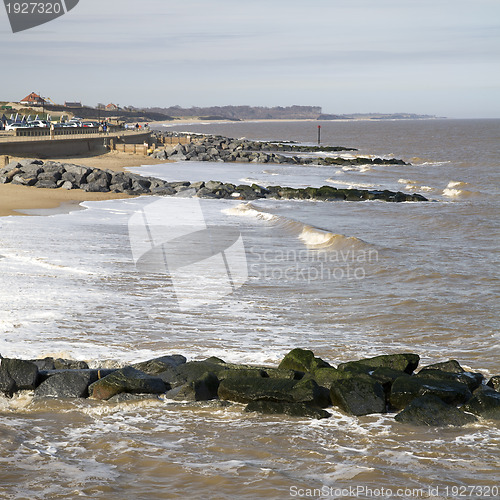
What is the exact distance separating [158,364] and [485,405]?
134 inches

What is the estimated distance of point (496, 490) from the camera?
17.0ft

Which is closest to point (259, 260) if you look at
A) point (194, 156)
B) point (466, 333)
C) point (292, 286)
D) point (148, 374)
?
point (292, 286)

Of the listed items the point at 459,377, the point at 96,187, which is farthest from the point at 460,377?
the point at 96,187

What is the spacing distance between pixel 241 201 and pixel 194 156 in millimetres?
24357

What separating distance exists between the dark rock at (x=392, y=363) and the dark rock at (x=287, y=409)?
3.31 feet

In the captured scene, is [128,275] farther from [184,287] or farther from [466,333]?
[466,333]

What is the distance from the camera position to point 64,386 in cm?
712

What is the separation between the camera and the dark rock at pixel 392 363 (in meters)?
7.65

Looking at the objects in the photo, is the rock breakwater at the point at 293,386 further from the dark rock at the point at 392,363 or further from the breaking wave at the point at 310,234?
the breaking wave at the point at 310,234

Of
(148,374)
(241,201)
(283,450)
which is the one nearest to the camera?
(283,450)

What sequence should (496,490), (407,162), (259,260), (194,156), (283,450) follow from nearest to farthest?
1. (496,490)
2. (283,450)
3. (259,260)
4. (194,156)
5. (407,162)

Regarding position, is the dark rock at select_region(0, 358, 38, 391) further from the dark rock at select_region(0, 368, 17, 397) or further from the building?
the building

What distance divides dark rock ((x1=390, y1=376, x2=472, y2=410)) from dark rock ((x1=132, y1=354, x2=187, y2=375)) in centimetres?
238

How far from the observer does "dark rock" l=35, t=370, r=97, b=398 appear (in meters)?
7.09
